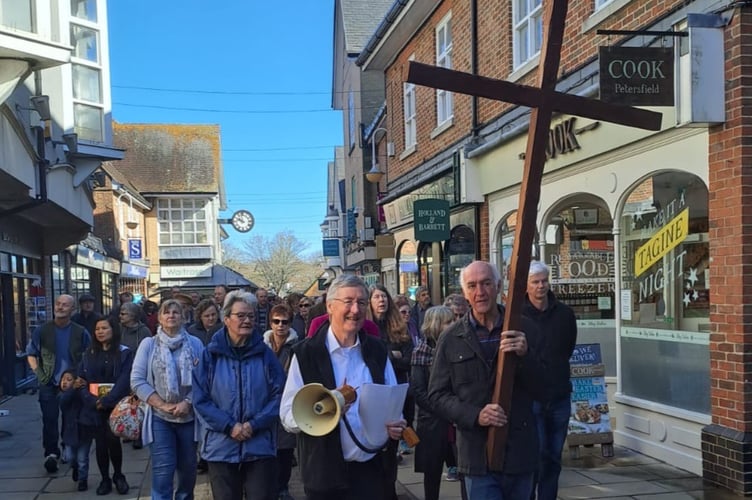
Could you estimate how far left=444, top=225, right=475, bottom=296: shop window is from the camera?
468 inches

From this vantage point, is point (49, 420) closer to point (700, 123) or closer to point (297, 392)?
point (297, 392)

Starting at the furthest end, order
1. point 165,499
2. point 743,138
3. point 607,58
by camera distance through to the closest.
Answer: point 607,58
point 743,138
point 165,499

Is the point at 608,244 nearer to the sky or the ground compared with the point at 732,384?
nearer to the sky

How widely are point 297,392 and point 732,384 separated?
13.3ft

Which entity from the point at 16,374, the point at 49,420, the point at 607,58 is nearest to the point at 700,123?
the point at 607,58

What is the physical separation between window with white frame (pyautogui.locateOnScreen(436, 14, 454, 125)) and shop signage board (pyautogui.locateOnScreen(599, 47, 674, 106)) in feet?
21.9

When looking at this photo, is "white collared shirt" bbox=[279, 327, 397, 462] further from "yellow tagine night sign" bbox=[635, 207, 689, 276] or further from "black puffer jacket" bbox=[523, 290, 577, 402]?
"yellow tagine night sign" bbox=[635, 207, 689, 276]

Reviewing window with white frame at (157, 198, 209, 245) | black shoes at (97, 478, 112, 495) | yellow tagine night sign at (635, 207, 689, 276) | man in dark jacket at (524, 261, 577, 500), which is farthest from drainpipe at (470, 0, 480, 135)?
window with white frame at (157, 198, 209, 245)

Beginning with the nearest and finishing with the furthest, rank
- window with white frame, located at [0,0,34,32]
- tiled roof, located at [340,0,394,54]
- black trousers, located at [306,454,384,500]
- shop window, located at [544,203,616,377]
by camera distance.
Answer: black trousers, located at [306,454,384,500] → window with white frame, located at [0,0,34,32] → shop window, located at [544,203,616,377] → tiled roof, located at [340,0,394,54]

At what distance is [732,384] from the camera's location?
5.42m

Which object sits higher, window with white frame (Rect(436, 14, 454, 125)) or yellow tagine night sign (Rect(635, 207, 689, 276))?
window with white frame (Rect(436, 14, 454, 125))

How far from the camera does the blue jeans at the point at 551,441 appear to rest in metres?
4.70

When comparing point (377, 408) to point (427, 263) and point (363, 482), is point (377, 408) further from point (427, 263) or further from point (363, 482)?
point (427, 263)

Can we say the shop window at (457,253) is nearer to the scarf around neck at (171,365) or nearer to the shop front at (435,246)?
the shop front at (435,246)
